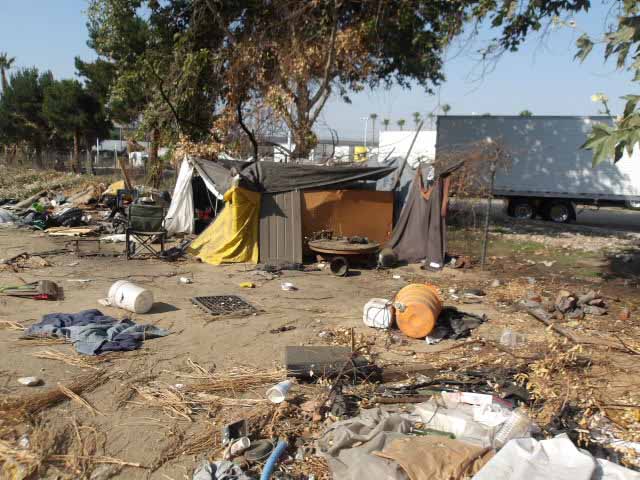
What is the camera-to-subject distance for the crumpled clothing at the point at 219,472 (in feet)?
11.4

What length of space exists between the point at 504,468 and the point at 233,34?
13.5m

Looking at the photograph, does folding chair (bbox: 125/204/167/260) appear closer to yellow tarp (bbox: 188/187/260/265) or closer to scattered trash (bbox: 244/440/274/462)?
yellow tarp (bbox: 188/187/260/265)

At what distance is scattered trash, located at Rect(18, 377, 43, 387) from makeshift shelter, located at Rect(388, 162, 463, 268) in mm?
7499

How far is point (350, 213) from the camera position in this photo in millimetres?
11766

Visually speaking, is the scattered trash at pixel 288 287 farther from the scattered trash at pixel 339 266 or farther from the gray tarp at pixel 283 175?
the gray tarp at pixel 283 175

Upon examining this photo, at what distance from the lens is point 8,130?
35562 mm

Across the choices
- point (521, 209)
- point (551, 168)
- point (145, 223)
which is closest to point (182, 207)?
point (145, 223)

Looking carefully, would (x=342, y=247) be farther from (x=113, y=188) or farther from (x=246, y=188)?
(x=113, y=188)

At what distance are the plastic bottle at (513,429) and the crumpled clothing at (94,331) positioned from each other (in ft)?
12.5

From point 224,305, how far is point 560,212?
48.7ft

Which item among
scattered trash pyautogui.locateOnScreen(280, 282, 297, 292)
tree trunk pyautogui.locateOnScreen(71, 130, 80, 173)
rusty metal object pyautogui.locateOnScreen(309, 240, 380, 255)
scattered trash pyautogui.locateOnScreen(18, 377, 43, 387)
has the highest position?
tree trunk pyautogui.locateOnScreen(71, 130, 80, 173)

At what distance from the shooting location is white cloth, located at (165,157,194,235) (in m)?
12.8

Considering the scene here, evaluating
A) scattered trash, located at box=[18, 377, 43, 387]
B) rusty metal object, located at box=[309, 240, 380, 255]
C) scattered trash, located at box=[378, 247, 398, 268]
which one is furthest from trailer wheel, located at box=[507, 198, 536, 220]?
scattered trash, located at box=[18, 377, 43, 387]

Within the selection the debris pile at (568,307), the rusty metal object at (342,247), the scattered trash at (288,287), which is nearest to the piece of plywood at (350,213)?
the rusty metal object at (342,247)
